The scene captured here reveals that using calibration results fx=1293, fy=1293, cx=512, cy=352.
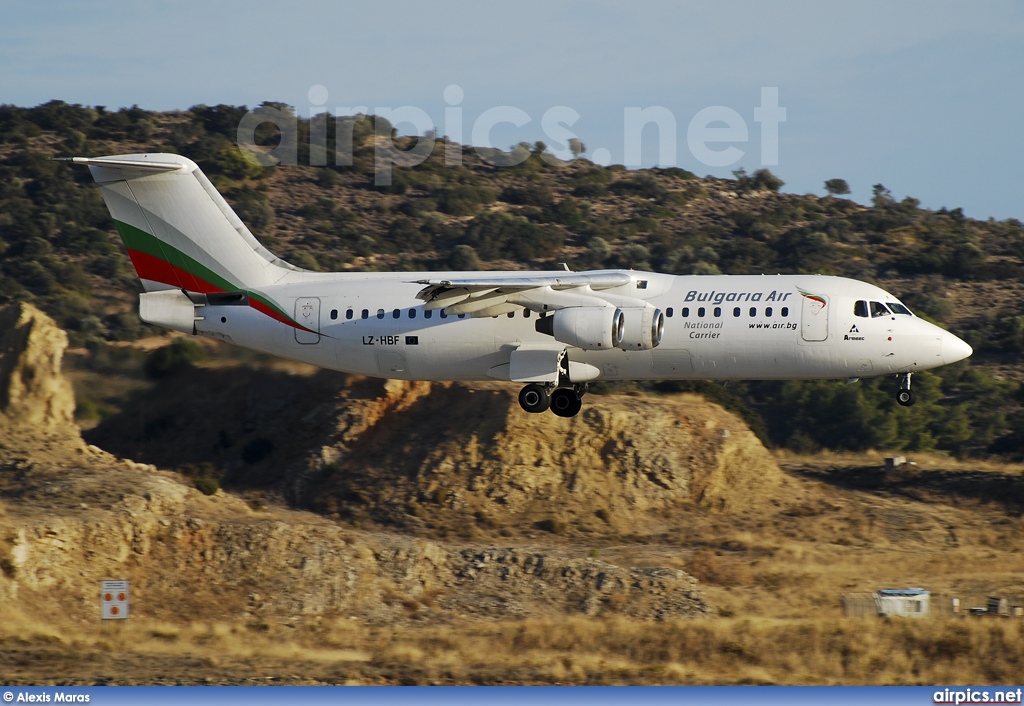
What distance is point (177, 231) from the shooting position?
31.3 m

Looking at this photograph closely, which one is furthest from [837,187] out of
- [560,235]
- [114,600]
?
[114,600]

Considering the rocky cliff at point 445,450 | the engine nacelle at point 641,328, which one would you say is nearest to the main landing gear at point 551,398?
the engine nacelle at point 641,328

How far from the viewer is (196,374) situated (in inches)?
1501

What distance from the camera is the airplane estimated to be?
91.1 feet

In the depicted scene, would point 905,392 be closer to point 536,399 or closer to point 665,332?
point 665,332

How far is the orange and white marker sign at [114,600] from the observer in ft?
81.8

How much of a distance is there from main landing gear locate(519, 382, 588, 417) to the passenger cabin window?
6.76 m

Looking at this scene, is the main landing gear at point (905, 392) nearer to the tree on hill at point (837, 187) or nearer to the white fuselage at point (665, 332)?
the white fuselage at point (665, 332)

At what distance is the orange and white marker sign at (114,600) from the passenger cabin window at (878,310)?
54.1 feet

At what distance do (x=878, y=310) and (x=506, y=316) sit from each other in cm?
815

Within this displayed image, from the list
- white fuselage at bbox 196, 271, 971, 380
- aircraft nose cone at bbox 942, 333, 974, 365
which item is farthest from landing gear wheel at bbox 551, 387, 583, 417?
aircraft nose cone at bbox 942, 333, 974, 365

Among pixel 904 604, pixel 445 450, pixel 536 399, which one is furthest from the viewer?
pixel 445 450

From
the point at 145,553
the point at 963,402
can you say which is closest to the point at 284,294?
the point at 145,553

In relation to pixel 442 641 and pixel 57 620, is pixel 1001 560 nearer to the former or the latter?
pixel 442 641
